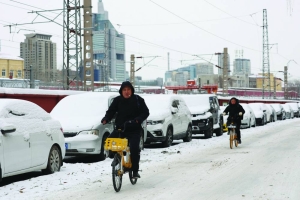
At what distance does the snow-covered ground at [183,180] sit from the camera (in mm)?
Result: 7961

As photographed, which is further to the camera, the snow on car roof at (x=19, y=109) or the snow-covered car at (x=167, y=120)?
the snow-covered car at (x=167, y=120)

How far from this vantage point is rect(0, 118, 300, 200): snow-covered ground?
7.96m

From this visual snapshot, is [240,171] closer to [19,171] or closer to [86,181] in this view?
[86,181]

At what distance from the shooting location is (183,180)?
9.52 m

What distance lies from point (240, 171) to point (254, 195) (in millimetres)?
3038

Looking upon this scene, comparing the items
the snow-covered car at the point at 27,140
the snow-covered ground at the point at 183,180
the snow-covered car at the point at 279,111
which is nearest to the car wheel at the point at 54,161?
the snow-covered car at the point at 27,140

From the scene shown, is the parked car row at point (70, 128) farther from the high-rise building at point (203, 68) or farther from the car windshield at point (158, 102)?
the high-rise building at point (203, 68)

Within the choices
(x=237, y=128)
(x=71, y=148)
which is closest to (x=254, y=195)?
(x=71, y=148)

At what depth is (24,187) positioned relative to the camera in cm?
894

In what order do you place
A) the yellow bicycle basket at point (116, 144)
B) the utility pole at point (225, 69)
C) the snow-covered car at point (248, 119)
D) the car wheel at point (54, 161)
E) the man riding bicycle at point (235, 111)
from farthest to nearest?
1. the utility pole at point (225, 69)
2. the snow-covered car at point (248, 119)
3. the man riding bicycle at point (235, 111)
4. the car wheel at point (54, 161)
5. the yellow bicycle basket at point (116, 144)

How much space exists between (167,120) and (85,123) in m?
4.98

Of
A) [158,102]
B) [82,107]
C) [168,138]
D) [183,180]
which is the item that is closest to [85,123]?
[82,107]

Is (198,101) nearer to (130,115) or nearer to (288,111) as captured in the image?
(130,115)

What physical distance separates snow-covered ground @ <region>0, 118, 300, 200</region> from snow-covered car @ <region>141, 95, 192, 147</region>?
2750mm
